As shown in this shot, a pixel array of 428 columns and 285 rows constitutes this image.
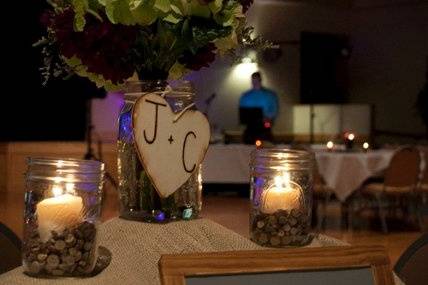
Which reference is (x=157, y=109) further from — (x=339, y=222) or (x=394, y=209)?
(x=394, y=209)

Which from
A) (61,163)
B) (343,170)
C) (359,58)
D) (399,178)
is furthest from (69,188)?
(359,58)

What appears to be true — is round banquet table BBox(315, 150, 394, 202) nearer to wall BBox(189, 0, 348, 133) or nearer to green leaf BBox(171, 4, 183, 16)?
wall BBox(189, 0, 348, 133)

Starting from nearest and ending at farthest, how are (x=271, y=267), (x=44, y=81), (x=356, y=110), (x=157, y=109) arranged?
(x=271, y=267)
(x=157, y=109)
(x=44, y=81)
(x=356, y=110)

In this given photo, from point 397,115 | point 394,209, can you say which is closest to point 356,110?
point 397,115

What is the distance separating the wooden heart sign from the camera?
47.6 inches

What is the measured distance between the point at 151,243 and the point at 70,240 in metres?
0.20

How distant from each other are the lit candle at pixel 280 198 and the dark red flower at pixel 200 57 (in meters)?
0.23

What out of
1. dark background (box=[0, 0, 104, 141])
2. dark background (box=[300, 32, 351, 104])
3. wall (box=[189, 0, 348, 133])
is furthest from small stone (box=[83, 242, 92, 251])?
dark background (box=[300, 32, 351, 104])

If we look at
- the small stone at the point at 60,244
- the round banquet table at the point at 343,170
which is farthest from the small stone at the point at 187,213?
the round banquet table at the point at 343,170

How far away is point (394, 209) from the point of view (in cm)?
901

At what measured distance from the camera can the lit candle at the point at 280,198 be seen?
4.01 ft

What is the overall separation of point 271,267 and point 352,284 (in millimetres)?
105

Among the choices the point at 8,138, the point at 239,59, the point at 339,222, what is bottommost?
the point at 339,222

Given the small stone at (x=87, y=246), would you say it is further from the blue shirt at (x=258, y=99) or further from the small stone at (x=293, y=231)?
the blue shirt at (x=258, y=99)
